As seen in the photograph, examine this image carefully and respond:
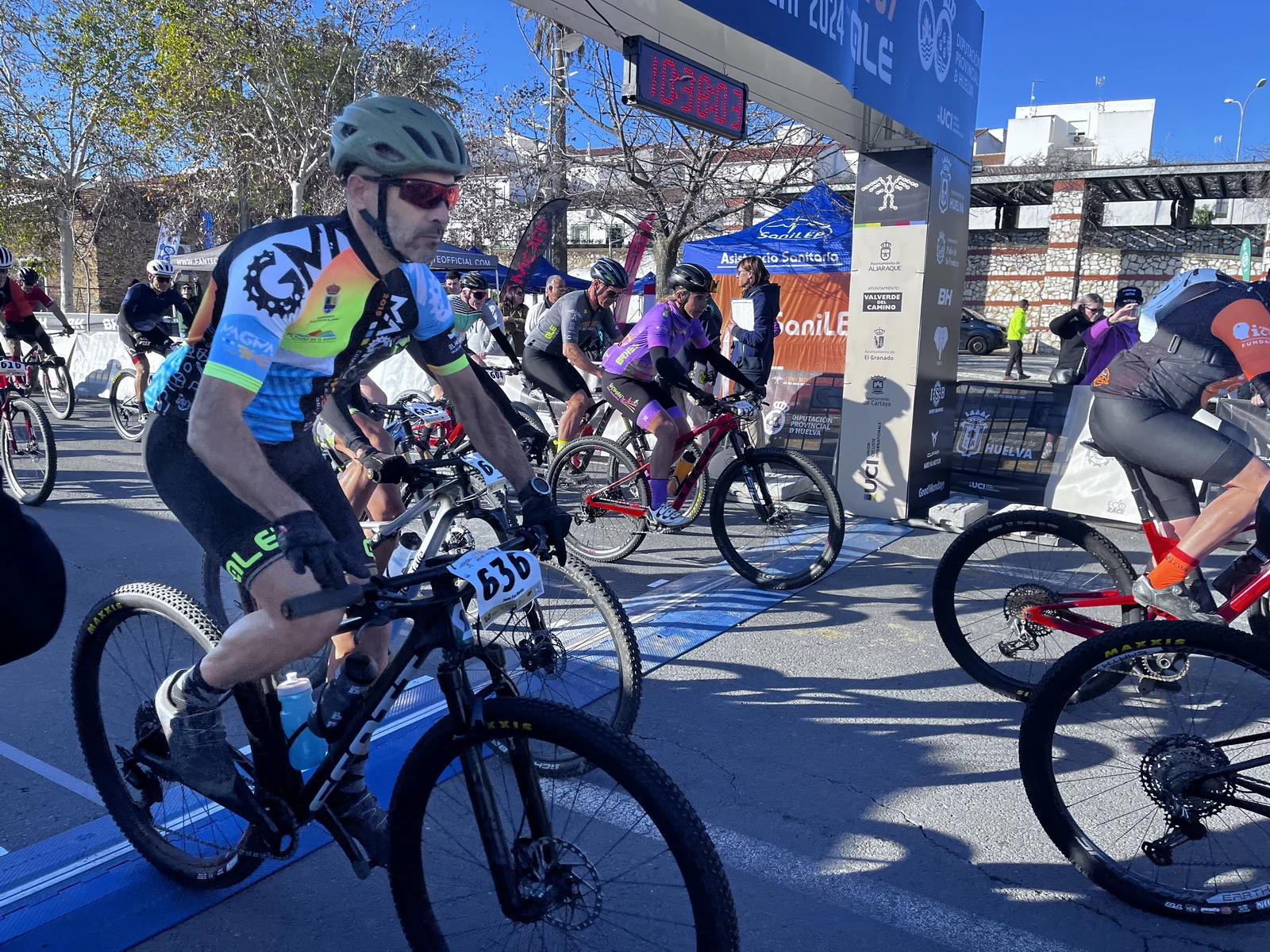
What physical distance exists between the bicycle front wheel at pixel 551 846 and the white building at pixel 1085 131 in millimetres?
48786

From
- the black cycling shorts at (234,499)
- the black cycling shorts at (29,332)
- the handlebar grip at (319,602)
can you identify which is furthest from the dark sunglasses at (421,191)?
the black cycling shorts at (29,332)

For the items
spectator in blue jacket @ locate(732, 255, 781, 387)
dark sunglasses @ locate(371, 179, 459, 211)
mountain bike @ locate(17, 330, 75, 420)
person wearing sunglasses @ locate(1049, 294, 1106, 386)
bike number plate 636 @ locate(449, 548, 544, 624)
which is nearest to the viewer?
bike number plate 636 @ locate(449, 548, 544, 624)

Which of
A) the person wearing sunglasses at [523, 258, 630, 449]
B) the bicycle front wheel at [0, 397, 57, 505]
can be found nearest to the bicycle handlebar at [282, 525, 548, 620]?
the person wearing sunglasses at [523, 258, 630, 449]

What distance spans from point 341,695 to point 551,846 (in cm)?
76

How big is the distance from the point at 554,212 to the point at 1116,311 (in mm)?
9097

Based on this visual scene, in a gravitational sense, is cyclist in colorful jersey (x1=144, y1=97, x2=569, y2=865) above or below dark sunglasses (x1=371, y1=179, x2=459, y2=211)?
below

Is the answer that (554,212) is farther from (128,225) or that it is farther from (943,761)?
(128,225)

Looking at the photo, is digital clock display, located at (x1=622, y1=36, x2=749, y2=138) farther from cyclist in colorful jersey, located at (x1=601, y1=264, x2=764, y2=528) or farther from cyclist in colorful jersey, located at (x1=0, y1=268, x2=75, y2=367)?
cyclist in colorful jersey, located at (x1=0, y1=268, x2=75, y2=367)

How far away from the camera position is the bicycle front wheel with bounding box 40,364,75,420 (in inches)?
492

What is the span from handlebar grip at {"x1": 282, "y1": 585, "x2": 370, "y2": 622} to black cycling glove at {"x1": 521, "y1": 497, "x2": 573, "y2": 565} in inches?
22.0

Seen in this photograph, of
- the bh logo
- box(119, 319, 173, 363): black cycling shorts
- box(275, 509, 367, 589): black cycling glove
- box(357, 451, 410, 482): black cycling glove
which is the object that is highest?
the bh logo

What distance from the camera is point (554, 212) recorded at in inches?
604

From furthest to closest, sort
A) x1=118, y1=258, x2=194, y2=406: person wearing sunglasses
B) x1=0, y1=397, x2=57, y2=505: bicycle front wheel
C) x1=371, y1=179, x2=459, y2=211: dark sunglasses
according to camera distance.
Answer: x1=118, y1=258, x2=194, y2=406: person wearing sunglasses, x1=0, y1=397, x2=57, y2=505: bicycle front wheel, x1=371, y1=179, x2=459, y2=211: dark sunglasses

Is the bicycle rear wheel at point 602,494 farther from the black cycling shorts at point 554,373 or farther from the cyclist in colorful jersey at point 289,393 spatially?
the cyclist in colorful jersey at point 289,393
